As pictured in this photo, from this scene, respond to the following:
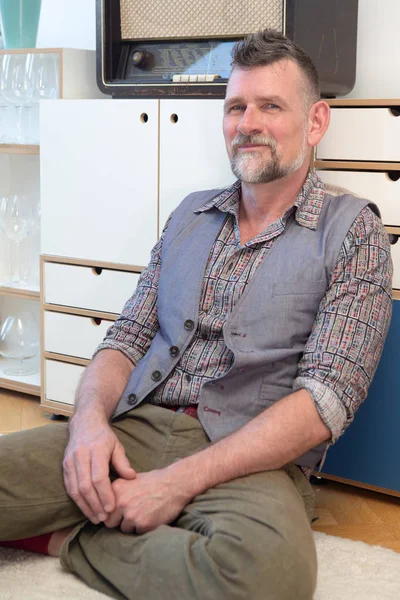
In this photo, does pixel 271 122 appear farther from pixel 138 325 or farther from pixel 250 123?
pixel 138 325

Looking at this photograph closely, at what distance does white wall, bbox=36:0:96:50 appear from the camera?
2.66 meters

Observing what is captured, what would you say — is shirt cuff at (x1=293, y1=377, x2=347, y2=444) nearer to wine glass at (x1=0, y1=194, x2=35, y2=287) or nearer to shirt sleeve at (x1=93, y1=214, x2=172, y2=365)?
shirt sleeve at (x1=93, y1=214, x2=172, y2=365)

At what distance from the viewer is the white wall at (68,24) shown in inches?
105

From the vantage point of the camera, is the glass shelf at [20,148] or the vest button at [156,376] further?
the glass shelf at [20,148]

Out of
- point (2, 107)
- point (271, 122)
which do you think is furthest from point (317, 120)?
point (2, 107)

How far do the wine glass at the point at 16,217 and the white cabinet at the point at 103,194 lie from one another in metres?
0.20

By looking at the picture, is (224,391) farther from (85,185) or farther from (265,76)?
(85,185)

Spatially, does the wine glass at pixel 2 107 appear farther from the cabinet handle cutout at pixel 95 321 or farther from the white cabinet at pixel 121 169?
the cabinet handle cutout at pixel 95 321

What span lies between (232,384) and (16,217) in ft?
4.04

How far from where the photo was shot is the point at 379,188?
1832mm

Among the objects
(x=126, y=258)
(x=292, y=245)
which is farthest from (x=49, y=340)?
(x=292, y=245)

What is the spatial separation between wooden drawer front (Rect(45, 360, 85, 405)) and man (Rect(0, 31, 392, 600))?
68 centimetres

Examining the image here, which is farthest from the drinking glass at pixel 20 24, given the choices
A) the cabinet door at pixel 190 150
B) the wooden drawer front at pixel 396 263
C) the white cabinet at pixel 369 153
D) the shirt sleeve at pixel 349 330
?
the shirt sleeve at pixel 349 330

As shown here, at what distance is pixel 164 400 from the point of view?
1564mm
